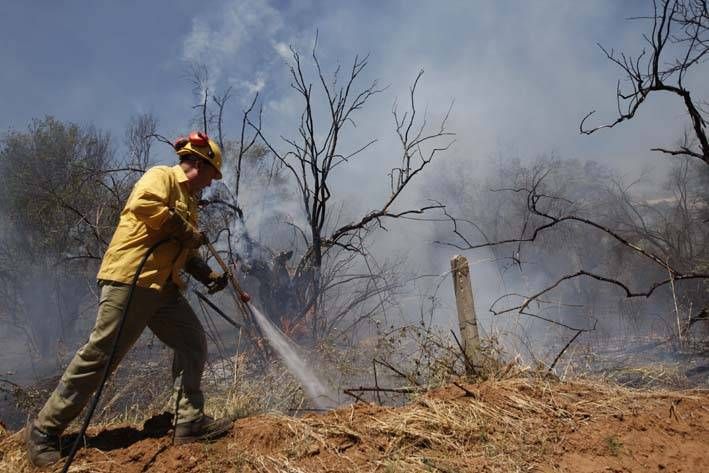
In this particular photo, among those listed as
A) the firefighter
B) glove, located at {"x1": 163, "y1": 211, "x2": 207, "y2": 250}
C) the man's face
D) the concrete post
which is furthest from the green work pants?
the concrete post

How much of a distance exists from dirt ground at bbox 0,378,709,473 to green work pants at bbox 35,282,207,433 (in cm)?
32

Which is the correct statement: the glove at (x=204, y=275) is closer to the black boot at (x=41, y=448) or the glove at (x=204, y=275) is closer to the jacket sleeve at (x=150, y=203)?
the jacket sleeve at (x=150, y=203)

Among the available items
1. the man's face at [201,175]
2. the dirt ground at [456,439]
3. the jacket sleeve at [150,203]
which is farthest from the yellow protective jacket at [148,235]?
the dirt ground at [456,439]

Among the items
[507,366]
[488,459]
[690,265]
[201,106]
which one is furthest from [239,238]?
[690,265]

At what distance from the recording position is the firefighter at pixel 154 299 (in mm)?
2893

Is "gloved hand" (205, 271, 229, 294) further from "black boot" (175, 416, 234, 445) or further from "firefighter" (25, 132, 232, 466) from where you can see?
"black boot" (175, 416, 234, 445)

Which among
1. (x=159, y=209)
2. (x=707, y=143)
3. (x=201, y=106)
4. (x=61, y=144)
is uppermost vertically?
(x=61, y=144)

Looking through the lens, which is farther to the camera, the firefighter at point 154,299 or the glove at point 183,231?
the glove at point 183,231

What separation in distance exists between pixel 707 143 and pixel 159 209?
180 inches

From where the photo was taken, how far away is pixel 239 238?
8023 millimetres

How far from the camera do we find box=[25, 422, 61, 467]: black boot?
288cm

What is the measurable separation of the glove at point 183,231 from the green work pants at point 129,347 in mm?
353

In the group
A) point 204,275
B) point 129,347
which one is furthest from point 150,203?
point 129,347

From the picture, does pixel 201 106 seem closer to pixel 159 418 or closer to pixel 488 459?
pixel 159 418
